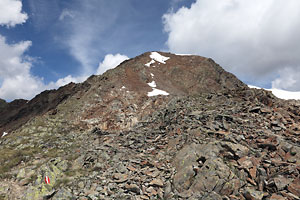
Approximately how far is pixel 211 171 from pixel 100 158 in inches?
471

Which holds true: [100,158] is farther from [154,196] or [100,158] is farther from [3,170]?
[3,170]

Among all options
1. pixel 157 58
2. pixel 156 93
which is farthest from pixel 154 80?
pixel 157 58

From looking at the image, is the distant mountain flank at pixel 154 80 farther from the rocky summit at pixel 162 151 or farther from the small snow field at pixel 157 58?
the rocky summit at pixel 162 151

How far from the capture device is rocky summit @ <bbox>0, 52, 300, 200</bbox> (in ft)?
42.8

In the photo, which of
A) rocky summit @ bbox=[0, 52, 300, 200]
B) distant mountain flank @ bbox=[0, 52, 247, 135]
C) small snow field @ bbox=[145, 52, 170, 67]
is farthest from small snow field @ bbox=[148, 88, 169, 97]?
small snow field @ bbox=[145, 52, 170, 67]

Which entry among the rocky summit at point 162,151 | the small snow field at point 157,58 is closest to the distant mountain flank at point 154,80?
the small snow field at point 157,58

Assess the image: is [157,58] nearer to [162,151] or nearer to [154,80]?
[154,80]

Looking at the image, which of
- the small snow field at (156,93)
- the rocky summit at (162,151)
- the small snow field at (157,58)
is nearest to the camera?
the rocky summit at (162,151)

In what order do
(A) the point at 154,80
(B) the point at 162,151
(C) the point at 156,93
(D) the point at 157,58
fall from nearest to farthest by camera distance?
(B) the point at 162,151
(C) the point at 156,93
(A) the point at 154,80
(D) the point at 157,58

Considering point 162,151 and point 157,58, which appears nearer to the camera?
point 162,151

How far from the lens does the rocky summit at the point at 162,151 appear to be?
13039 mm

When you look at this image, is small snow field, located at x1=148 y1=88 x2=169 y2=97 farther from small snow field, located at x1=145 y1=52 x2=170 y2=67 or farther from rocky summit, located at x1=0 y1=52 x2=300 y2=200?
small snow field, located at x1=145 y1=52 x2=170 y2=67

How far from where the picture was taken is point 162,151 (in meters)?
19.0

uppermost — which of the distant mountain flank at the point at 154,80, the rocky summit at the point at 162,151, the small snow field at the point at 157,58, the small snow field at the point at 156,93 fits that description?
the small snow field at the point at 157,58
